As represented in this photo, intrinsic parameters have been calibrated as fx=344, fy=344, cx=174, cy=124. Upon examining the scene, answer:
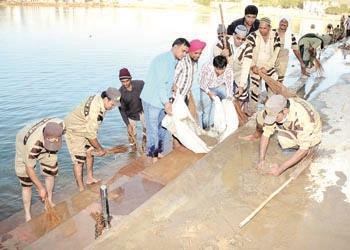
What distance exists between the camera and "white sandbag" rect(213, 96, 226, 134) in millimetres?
4914

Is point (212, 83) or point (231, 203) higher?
point (212, 83)

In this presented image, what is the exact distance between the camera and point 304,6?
72250 millimetres

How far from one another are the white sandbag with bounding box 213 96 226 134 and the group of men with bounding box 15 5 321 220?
14 centimetres

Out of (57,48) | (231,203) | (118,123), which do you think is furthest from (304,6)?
(231,203)

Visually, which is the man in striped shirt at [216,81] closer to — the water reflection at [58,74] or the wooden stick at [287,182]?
the wooden stick at [287,182]

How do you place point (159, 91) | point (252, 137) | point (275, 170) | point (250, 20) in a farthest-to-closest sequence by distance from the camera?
point (250, 20), point (252, 137), point (159, 91), point (275, 170)

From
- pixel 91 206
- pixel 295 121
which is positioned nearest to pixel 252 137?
pixel 295 121

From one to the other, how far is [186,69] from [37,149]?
6.61 feet

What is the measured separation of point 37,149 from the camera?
3648 mm

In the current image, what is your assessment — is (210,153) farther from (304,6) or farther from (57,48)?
(304,6)

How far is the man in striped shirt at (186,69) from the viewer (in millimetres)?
4336

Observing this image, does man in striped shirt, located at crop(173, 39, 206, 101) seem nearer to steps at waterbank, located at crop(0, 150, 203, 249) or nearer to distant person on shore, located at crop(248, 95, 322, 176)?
steps at waterbank, located at crop(0, 150, 203, 249)

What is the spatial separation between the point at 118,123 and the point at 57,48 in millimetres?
16662

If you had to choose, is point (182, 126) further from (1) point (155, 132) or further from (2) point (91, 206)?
(2) point (91, 206)
